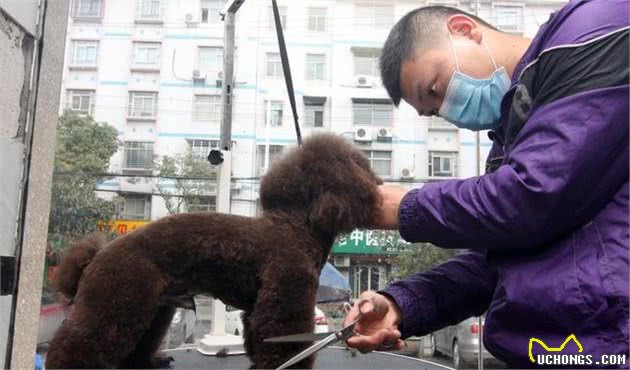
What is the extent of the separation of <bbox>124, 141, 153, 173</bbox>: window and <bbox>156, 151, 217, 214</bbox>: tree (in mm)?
60

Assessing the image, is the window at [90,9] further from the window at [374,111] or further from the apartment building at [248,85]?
the window at [374,111]

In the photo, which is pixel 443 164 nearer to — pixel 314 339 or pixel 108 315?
pixel 314 339

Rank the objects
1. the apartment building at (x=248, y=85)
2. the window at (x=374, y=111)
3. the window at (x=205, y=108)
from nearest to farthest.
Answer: the apartment building at (x=248, y=85) < the window at (x=374, y=111) < the window at (x=205, y=108)

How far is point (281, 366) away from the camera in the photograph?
0.54 m

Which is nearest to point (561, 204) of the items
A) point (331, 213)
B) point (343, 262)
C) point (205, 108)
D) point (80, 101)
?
point (331, 213)

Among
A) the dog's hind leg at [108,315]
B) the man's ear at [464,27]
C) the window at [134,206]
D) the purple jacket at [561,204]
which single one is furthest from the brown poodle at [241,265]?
the window at [134,206]

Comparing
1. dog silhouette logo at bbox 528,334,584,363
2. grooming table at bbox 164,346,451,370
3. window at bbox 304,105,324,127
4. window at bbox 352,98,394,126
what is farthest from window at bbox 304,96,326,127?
dog silhouette logo at bbox 528,334,584,363

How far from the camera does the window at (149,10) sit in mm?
1951

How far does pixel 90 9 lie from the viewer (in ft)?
6.25

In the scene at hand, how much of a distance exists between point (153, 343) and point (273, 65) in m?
1.35

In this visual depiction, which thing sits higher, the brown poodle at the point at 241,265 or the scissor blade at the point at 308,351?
the brown poodle at the point at 241,265

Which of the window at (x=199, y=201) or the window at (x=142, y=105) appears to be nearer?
the window at (x=199, y=201)

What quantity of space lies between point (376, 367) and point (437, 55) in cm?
73

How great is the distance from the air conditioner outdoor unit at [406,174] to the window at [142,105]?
1.09m
